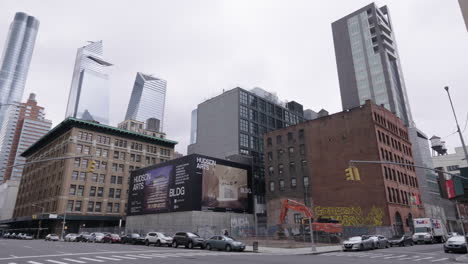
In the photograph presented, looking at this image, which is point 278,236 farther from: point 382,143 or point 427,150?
point 427,150

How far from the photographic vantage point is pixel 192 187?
56344 millimetres

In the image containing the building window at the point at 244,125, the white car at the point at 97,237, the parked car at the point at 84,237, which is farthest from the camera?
the building window at the point at 244,125

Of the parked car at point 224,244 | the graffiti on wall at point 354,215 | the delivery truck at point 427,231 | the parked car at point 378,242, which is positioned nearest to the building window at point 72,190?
the graffiti on wall at point 354,215

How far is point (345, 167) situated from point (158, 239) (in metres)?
34.9

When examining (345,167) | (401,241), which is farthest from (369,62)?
(401,241)

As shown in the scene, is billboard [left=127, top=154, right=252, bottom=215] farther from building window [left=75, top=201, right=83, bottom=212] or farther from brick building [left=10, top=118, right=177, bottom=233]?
building window [left=75, top=201, right=83, bottom=212]

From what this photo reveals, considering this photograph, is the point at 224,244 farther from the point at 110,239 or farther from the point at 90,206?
the point at 90,206

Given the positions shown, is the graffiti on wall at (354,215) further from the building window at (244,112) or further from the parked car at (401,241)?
the building window at (244,112)

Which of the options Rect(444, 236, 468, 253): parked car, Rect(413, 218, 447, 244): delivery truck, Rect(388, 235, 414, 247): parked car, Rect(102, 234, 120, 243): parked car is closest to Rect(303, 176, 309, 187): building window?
Rect(413, 218, 447, 244): delivery truck

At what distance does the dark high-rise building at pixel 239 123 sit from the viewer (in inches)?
3423

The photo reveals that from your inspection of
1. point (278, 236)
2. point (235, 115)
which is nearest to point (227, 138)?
point (235, 115)

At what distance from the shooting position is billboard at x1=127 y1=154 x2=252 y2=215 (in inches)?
2243

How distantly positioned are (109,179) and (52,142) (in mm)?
22726

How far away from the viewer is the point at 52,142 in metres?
92.9
